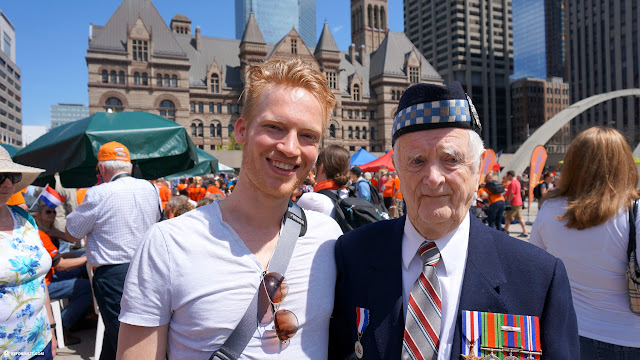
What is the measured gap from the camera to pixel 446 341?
147 cm

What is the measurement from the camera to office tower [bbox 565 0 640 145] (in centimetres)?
7338

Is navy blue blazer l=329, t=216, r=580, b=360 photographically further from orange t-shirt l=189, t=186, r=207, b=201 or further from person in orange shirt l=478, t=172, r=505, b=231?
orange t-shirt l=189, t=186, r=207, b=201

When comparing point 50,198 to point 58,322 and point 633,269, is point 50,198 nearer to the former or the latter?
point 58,322

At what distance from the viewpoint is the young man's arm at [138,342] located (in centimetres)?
150

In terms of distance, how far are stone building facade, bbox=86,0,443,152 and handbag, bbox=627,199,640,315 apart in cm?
4831

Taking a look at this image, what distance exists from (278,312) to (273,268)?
16cm

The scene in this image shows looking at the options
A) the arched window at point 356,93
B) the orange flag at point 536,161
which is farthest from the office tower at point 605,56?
the orange flag at point 536,161

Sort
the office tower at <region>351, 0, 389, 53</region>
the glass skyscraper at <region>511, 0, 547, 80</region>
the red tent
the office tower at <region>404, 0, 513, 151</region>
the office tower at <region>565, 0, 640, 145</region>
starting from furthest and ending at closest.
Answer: the glass skyscraper at <region>511, 0, 547, 80</region>
the office tower at <region>404, 0, 513, 151</region>
the office tower at <region>351, 0, 389, 53</region>
the office tower at <region>565, 0, 640, 145</region>
the red tent

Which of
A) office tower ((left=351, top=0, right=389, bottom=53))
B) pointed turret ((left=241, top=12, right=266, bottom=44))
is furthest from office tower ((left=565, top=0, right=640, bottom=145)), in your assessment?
pointed turret ((left=241, top=12, right=266, bottom=44))

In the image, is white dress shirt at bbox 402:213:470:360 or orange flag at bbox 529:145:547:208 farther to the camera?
orange flag at bbox 529:145:547:208

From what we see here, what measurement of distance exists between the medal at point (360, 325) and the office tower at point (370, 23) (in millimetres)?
82882

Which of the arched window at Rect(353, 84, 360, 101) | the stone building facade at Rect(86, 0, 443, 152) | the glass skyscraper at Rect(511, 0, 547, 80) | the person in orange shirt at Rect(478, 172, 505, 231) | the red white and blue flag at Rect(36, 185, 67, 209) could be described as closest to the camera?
the red white and blue flag at Rect(36, 185, 67, 209)

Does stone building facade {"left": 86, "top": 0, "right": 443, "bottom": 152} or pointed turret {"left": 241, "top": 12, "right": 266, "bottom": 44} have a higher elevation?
pointed turret {"left": 241, "top": 12, "right": 266, "bottom": 44}

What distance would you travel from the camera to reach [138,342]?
59.0 inches
